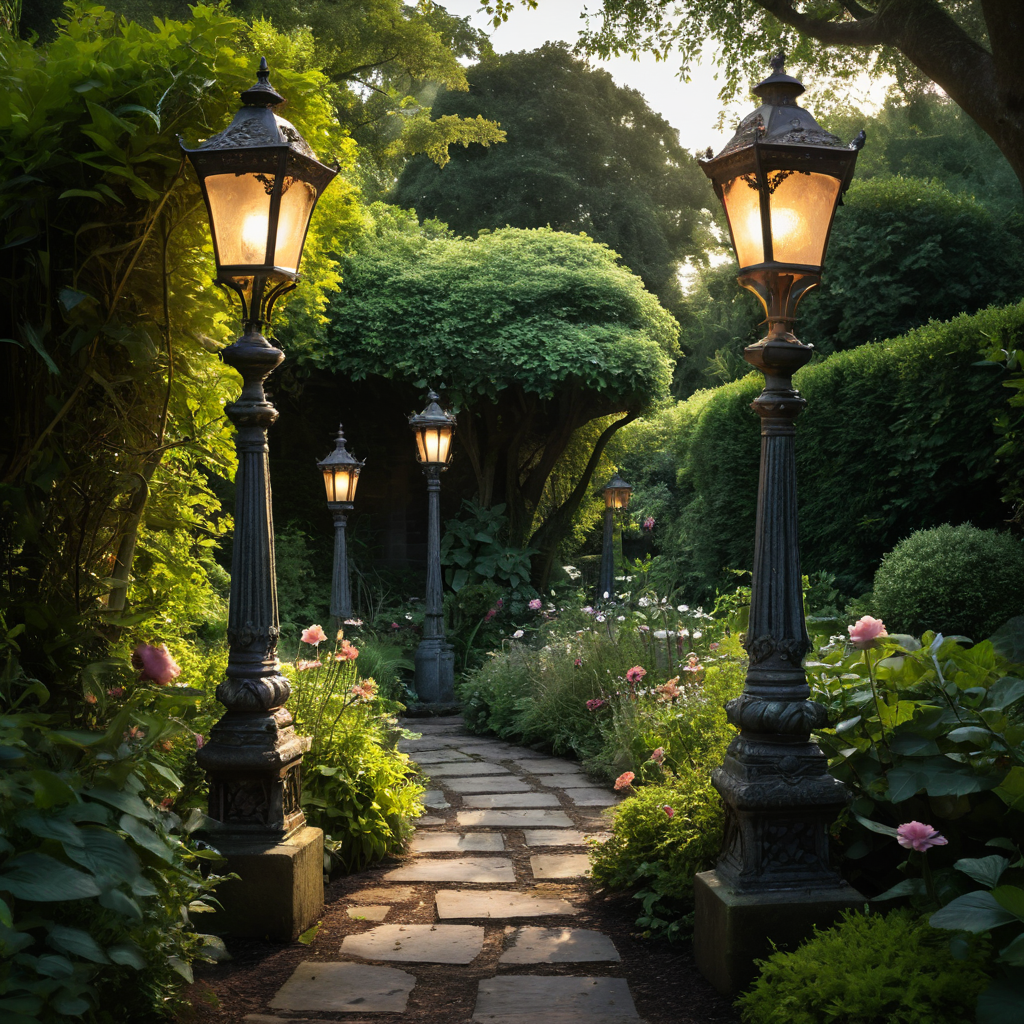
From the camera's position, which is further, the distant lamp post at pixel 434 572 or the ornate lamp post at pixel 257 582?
the distant lamp post at pixel 434 572

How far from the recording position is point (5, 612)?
2.25 meters

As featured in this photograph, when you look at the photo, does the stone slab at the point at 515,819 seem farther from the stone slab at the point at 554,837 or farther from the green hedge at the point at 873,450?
the green hedge at the point at 873,450

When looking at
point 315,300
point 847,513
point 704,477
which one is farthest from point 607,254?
point 315,300

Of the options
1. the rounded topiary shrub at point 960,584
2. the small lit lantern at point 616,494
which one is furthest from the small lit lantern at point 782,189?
the small lit lantern at point 616,494

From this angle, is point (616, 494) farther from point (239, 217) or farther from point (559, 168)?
point (559, 168)

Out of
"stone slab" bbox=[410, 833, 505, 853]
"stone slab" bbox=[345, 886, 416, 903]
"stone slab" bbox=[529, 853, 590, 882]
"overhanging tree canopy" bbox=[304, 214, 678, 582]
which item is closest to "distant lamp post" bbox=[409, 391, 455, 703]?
"overhanging tree canopy" bbox=[304, 214, 678, 582]

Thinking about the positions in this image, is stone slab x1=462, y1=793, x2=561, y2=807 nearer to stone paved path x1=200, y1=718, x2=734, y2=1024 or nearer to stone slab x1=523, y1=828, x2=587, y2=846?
Answer: stone paved path x1=200, y1=718, x2=734, y2=1024

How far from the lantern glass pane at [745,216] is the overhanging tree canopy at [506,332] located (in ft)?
23.2

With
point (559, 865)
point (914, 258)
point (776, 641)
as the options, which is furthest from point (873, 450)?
point (776, 641)

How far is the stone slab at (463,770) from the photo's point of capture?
5426 mm

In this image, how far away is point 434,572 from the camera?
8906mm

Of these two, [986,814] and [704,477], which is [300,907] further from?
[704,477]

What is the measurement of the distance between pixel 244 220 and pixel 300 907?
2.18 m

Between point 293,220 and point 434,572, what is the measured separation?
20.4ft
